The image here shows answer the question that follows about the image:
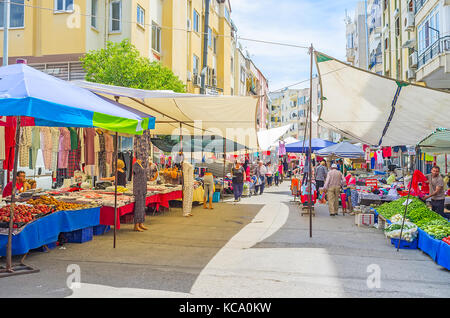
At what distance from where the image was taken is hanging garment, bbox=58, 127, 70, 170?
11093 millimetres

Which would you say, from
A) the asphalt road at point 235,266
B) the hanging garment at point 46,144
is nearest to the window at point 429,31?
the asphalt road at point 235,266

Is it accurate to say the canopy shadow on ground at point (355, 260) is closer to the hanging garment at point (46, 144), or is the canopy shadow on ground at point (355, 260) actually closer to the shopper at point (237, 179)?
the hanging garment at point (46, 144)

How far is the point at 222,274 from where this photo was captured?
622 cm

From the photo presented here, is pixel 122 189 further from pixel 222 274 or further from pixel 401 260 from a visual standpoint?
pixel 401 260

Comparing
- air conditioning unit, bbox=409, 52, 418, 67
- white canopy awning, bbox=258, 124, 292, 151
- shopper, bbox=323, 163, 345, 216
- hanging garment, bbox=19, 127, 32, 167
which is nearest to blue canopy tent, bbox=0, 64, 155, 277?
hanging garment, bbox=19, 127, 32, 167

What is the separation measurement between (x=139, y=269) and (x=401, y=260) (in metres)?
4.75

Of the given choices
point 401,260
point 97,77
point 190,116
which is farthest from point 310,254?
point 97,77

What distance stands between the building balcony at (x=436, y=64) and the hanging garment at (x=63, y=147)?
1425cm

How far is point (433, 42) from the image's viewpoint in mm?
18047

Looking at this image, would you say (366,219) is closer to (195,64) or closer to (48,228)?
(48,228)

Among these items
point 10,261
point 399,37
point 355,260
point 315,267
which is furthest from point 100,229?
point 399,37

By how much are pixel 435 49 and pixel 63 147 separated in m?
15.4

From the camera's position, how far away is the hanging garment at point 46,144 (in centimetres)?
1047
